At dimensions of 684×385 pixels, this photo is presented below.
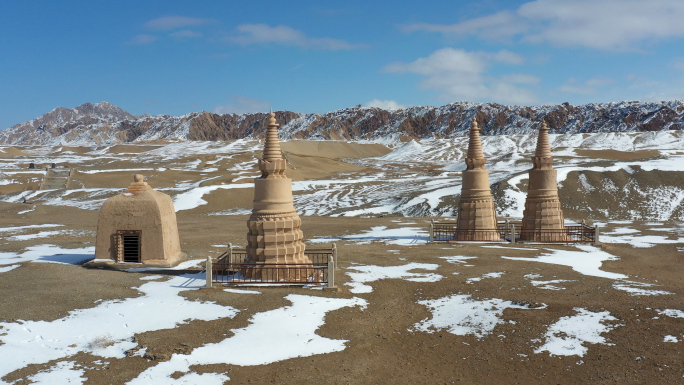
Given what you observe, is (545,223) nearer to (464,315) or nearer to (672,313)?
(672,313)

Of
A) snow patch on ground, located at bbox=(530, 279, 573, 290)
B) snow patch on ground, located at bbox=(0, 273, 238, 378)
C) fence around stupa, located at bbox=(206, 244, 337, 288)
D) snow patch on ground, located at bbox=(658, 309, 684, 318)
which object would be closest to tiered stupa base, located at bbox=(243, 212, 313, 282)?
fence around stupa, located at bbox=(206, 244, 337, 288)

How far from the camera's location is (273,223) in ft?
50.0

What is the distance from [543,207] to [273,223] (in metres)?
16.2

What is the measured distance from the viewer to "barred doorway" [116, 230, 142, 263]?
56.4ft

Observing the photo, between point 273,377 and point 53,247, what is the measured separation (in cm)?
1899

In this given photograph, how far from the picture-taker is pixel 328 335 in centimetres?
1061

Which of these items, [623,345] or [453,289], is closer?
[623,345]

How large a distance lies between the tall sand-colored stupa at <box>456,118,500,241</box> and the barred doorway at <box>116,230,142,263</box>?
1612 centimetres

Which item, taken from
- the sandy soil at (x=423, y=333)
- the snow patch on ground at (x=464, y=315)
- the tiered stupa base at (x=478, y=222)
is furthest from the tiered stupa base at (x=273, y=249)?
the tiered stupa base at (x=478, y=222)

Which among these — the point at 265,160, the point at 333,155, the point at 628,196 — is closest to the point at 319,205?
the point at 628,196

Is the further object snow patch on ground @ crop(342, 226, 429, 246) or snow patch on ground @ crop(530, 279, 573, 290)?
snow patch on ground @ crop(342, 226, 429, 246)

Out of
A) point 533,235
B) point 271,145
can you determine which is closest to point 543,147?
point 533,235

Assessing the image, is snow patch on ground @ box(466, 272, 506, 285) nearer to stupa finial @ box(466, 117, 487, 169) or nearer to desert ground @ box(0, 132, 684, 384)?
desert ground @ box(0, 132, 684, 384)

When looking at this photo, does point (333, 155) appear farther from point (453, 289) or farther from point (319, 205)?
point (453, 289)
